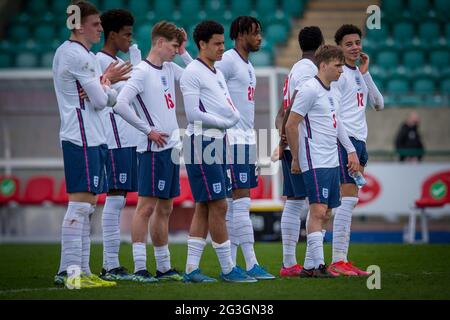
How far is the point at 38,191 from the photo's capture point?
17.1 metres

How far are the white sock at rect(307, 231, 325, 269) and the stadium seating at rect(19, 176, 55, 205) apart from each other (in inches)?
347

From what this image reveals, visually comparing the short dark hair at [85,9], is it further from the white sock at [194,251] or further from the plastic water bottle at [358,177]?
the plastic water bottle at [358,177]

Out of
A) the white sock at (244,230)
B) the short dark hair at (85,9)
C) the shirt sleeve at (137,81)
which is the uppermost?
the short dark hair at (85,9)

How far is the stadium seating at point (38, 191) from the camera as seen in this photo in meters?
17.0

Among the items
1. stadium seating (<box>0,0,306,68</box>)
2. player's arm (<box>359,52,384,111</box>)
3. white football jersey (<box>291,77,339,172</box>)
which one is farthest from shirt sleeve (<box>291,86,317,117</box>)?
stadium seating (<box>0,0,306,68</box>)

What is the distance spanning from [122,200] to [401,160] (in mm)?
9033

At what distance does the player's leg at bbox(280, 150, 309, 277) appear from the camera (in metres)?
9.27

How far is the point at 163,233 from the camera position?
28.9ft

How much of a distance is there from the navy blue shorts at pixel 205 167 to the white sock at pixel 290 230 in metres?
1.21

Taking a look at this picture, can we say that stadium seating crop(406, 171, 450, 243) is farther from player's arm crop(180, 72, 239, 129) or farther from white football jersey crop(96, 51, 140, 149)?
player's arm crop(180, 72, 239, 129)

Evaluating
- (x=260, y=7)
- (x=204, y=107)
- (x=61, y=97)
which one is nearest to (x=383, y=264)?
(x=204, y=107)

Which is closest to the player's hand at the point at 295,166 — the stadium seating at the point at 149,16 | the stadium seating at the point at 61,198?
the stadium seating at the point at 61,198

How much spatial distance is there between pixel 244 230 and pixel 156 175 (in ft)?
3.02

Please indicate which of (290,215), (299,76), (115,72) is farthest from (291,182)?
(115,72)
